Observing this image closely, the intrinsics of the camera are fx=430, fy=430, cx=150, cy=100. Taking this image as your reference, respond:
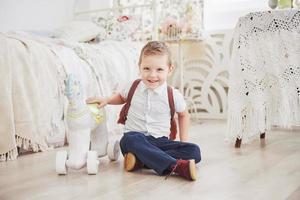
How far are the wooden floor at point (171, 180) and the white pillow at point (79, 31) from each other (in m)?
1.20

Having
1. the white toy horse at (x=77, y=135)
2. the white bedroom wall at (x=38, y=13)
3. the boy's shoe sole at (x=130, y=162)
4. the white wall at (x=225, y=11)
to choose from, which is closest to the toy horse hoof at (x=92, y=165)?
the white toy horse at (x=77, y=135)

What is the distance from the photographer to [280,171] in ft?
4.62

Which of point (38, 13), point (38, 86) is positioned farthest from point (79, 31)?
point (38, 86)

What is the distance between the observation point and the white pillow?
285 cm

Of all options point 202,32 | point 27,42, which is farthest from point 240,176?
point 202,32

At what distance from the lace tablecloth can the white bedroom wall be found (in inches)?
68.2

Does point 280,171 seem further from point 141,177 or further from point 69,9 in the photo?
point 69,9

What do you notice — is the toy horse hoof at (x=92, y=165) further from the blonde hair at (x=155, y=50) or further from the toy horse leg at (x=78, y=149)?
the blonde hair at (x=155, y=50)

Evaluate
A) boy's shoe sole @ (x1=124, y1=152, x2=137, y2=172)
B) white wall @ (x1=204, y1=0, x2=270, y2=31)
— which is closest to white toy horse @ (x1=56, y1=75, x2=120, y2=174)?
boy's shoe sole @ (x1=124, y1=152, x2=137, y2=172)

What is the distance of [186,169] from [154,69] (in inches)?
16.0

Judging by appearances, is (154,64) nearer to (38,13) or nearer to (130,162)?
(130,162)

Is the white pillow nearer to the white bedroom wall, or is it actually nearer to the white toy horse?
the white bedroom wall

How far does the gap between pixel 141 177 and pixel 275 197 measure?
43 centimetres

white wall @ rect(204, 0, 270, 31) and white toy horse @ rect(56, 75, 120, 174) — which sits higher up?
white wall @ rect(204, 0, 270, 31)
